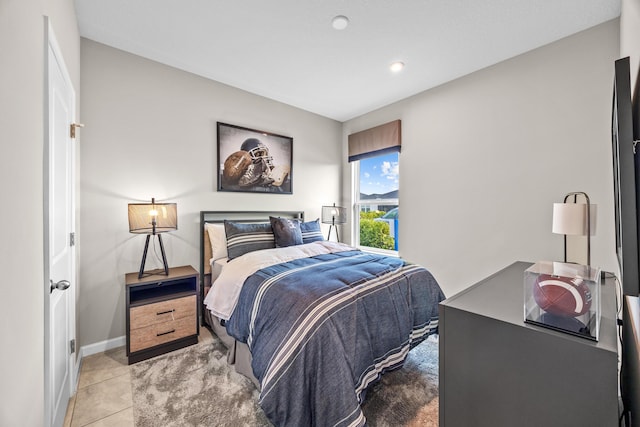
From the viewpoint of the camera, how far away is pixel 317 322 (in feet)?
4.67

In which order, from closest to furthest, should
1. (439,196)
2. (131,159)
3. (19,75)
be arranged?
(19,75) < (131,159) < (439,196)

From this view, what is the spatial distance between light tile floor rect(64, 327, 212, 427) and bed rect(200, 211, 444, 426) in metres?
0.71

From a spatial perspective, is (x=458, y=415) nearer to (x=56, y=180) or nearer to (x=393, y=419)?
(x=393, y=419)

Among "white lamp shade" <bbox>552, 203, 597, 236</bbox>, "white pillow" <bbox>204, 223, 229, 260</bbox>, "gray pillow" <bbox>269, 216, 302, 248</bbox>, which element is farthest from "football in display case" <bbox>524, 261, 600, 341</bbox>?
"white pillow" <bbox>204, 223, 229, 260</bbox>

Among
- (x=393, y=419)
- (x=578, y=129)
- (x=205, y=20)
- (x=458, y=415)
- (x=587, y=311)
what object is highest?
(x=205, y=20)

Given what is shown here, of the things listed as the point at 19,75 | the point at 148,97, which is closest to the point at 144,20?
the point at 148,97

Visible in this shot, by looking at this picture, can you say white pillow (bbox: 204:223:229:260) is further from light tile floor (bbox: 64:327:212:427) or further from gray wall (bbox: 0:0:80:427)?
gray wall (bbox: 0:0:80:427)

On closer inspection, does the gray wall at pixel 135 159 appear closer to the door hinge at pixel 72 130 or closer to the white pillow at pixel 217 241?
the white pillow at pixel 217 241

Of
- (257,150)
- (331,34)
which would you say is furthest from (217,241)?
(331,34)

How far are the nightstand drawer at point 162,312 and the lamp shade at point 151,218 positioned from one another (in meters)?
0.64

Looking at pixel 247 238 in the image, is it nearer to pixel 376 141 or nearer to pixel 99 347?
pixel 99 347

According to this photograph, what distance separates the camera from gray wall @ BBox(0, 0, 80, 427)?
0.76 metres

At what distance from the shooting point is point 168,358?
2.18 meters

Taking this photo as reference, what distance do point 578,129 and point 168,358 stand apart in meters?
4.05
